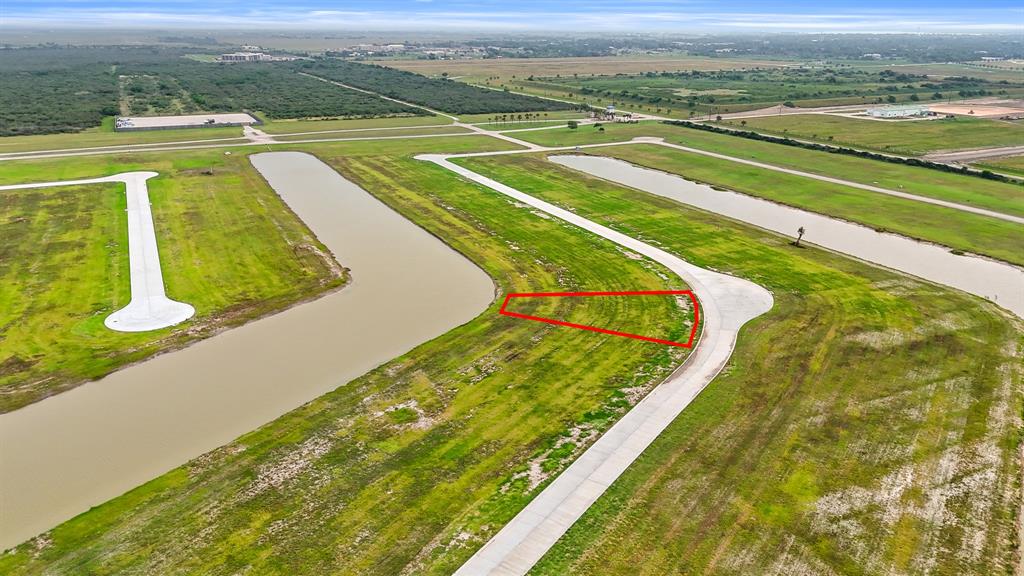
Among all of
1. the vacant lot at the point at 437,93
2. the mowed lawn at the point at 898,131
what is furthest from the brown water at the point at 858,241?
the vacant lot at the point at 437,93

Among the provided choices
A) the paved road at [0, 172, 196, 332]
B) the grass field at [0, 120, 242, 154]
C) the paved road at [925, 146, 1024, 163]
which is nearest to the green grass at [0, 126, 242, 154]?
the grass field at [0, 120, 242, 154]

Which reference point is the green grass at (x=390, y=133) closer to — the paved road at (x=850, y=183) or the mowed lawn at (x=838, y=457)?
the paved road at (x=850, y=183)

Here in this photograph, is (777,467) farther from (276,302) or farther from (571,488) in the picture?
(276,302)

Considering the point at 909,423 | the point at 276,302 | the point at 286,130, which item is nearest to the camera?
the point at 909,423

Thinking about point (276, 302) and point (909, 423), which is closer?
point (909, 423)

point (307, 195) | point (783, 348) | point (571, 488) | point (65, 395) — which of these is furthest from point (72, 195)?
point (783, 348)

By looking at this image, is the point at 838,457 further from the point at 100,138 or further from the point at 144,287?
the point at 100,138
